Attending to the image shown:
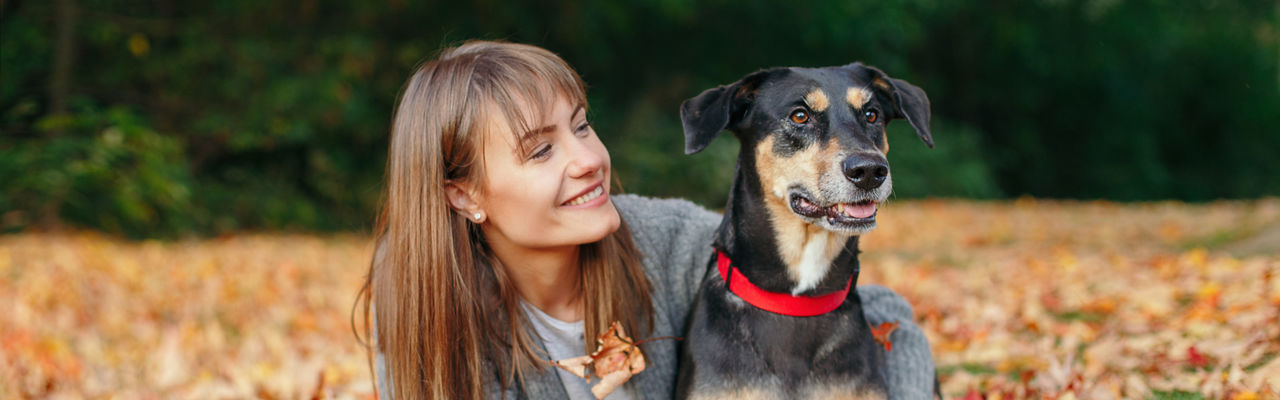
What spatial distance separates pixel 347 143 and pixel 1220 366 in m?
12.2

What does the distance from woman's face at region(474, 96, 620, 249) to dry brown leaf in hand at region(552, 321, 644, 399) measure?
33 cm

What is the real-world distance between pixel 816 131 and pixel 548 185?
0.85 metres

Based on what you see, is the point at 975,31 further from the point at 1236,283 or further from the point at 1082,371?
the point at 1082,371

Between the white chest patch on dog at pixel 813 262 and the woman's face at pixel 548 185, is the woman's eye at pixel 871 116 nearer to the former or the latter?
the white chest patch on dog at pixel 813 262

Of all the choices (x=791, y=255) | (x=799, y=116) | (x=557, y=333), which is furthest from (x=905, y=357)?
(x=557, y=333)

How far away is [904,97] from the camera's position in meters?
3.00

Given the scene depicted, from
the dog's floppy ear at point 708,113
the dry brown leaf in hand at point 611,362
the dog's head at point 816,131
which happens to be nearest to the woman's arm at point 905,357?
the dog's head at point 816,131

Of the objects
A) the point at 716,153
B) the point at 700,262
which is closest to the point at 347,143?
the point at 716,153

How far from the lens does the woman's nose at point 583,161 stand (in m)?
2.78

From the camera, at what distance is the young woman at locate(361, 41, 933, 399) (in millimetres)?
2820

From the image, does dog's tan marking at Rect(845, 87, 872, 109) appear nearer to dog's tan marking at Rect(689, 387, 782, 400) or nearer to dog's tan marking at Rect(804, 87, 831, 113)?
dog's tan marking at Rect(804, 87, 831, 113)

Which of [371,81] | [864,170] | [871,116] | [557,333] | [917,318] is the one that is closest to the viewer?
[864,170]

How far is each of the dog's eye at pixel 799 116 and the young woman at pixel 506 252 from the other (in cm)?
63

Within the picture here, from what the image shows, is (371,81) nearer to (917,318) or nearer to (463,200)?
(917,318)
